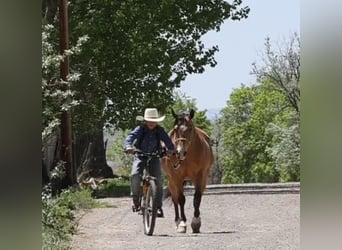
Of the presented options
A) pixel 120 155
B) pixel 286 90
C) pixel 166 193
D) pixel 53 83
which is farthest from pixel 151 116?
pixel 286 90

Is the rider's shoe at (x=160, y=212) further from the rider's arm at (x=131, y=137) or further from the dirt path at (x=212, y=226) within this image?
the rider's arm at (x=131, y=137)

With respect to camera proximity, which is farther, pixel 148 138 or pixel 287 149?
pixel 148 138

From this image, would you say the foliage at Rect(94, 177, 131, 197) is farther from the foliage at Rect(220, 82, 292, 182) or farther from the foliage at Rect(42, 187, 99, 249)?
the foliage at Rect(220, 82, 292, 182)

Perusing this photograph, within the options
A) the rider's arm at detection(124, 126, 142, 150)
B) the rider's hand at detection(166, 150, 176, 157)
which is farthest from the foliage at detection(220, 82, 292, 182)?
the rider's arm at detection(124, 126, 142, 150)

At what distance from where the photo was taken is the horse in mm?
2490

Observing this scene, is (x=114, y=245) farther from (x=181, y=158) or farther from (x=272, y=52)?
(x=272, y=52)

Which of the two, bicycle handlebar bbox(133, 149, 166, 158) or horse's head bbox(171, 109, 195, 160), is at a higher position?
horse's head bbox(171, 109, 195, 160)

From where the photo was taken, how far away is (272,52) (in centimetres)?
242

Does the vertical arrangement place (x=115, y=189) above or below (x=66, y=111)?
below

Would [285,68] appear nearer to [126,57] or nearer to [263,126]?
[263,126]

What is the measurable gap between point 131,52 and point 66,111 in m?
0.37

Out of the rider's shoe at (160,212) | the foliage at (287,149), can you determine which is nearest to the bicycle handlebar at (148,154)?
the rider's shoe at (160,212)

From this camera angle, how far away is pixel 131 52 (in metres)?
2.53
